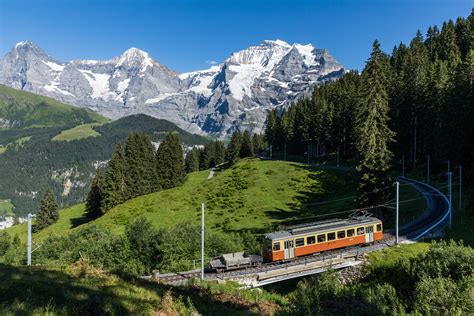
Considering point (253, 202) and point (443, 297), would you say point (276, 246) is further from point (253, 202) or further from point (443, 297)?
point (253, 202)

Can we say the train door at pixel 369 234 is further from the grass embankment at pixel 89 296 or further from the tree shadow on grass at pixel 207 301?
the grass embankment at pixel 89 296

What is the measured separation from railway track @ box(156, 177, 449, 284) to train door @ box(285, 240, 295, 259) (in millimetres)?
611

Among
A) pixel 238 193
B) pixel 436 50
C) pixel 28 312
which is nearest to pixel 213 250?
pixel 28 312

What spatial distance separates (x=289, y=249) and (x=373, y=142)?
73.0 feet

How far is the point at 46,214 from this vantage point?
93.9m

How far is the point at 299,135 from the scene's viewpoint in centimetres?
12094

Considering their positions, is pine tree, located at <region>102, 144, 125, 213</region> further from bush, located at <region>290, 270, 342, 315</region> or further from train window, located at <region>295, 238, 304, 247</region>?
bush, located at <region>290, 270, 342, 315</region>

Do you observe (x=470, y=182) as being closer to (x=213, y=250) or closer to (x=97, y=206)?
(x=213, y=250)

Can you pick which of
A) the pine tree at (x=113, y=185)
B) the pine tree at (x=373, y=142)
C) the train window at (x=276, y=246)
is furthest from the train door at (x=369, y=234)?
the pine tree at (x=113, y=185)

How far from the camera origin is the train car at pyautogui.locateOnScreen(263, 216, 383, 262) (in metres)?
34.5

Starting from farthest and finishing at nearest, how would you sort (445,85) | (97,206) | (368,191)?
(97,206) < (445,85) < (368,191)

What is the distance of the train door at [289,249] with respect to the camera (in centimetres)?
3478

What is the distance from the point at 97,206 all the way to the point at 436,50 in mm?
121562

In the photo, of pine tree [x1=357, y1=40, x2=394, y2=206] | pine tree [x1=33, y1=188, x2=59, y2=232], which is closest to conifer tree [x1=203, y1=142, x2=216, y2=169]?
pine tree [x1=33, y1=188, x2=59, y2=232]
